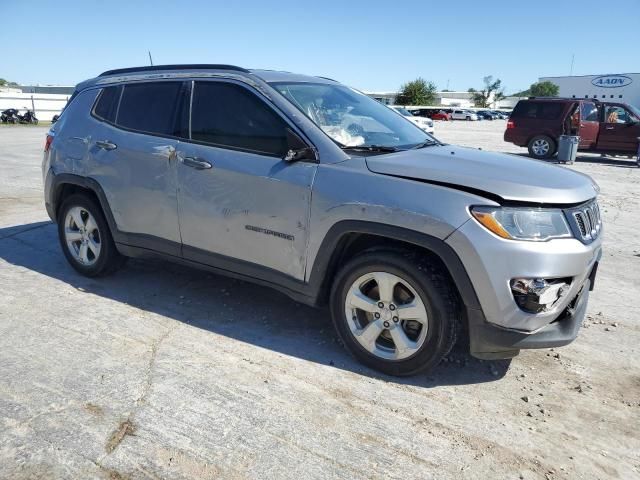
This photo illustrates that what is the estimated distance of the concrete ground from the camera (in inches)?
98.0

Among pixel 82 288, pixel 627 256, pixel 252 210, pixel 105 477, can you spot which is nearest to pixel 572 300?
pixel 252 210

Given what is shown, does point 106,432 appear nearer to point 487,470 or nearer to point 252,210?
point 252,210

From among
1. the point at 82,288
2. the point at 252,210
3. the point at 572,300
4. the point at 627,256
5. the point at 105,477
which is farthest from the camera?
the point at 627,256

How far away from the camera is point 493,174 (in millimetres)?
2992

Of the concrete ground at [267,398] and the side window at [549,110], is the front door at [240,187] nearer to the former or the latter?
the concrete ground at [267,398]

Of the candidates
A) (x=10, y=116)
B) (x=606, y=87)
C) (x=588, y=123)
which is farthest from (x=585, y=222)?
(x=606, y=87)

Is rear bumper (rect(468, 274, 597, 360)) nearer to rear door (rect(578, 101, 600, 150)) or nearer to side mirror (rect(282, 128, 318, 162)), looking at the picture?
side mirror (rect(282, 128, 318, 162))

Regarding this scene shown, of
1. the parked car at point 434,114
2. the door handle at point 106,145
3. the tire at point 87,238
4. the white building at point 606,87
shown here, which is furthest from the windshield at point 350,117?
the white building at point 606,87

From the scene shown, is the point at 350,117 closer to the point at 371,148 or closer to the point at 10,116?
the point at 371,148

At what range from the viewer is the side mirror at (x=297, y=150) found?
3322 millimetres

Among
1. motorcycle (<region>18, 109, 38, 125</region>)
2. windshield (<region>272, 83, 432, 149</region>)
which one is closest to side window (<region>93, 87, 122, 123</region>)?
windshield (<region>272, 83, 432, 149</region>)

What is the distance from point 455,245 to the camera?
2814 mm

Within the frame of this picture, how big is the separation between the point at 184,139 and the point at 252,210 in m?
0.90

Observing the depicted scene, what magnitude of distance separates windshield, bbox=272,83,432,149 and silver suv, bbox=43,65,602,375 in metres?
0.02
